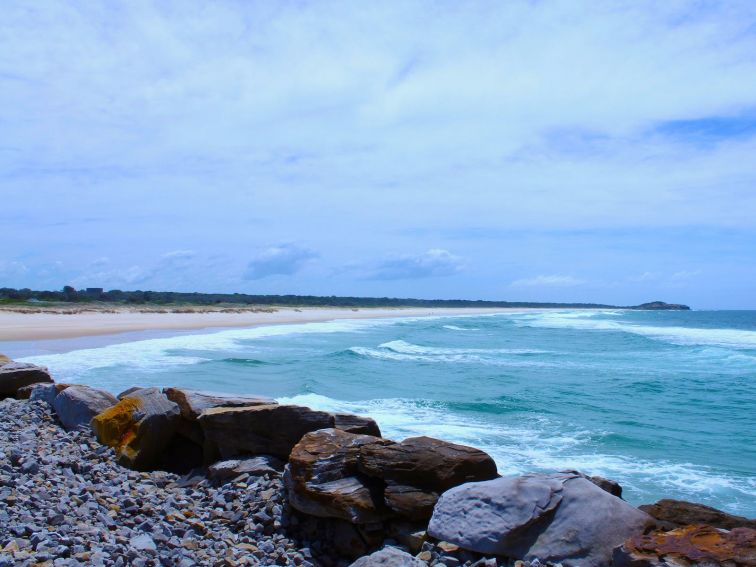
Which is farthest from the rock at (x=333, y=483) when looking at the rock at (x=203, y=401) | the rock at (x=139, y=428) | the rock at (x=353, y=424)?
the rock at (x=139, y=428)

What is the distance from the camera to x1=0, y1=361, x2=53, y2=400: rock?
11148 mm

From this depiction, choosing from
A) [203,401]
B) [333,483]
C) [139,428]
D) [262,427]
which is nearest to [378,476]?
[333,483]

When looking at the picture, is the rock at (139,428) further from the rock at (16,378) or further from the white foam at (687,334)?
the white foam at (687,334)

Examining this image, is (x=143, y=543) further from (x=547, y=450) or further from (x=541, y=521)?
(x=547, y=450)

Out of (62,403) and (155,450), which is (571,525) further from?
(62,403)

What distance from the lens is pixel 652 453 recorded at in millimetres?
11828

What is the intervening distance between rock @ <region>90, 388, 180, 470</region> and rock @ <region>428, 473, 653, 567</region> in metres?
3.95

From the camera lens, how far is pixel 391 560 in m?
5.07

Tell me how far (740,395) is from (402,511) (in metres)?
17.0

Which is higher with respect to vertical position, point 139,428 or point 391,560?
point 139,428

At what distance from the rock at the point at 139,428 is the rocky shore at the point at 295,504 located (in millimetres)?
17

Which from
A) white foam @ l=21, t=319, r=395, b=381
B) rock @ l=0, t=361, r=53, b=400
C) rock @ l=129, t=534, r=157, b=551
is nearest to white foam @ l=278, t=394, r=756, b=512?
rock @ l=129, t=534, r=157, b=551

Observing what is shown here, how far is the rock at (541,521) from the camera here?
5086 millimetres

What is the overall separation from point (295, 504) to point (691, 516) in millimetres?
3374
